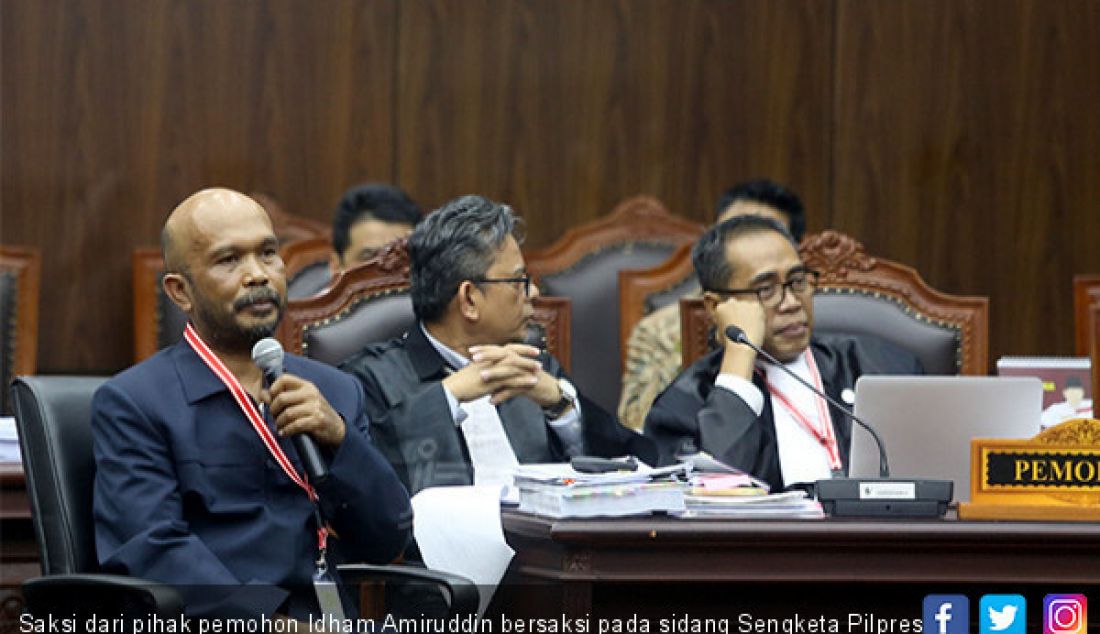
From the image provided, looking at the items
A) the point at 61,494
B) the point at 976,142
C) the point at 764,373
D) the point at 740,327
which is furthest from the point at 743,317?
the point at 976,142

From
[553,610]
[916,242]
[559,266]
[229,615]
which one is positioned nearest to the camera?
[229,615]

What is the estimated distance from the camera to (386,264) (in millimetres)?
3795

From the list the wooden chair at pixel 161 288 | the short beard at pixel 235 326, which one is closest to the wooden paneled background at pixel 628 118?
the wooden chair at pixel 161 288

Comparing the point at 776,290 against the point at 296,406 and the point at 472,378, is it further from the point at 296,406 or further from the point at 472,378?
the point at 296,406

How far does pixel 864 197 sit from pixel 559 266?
217 cm

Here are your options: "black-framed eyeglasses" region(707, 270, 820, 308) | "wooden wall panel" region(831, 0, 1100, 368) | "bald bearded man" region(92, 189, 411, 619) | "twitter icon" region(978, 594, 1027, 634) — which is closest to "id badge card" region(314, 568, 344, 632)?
"bald bearded man" region(92, 189, 411, 619)

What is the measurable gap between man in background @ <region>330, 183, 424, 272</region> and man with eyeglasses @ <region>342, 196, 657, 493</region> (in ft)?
4.92

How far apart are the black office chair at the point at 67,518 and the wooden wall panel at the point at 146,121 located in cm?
338

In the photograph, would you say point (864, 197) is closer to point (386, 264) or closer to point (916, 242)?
point (916, 242)

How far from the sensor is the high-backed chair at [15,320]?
4.16 m

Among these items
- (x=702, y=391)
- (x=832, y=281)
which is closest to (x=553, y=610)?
(x=702, y=391)

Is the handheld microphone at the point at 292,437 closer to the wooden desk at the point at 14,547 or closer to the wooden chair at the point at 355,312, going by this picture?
the wooden desk at the point at 14,547

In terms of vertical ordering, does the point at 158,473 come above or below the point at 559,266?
below

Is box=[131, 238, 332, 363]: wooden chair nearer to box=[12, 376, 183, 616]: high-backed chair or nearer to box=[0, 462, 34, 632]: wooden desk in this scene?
box=[0, 462, 34, 632]: wooden desk
